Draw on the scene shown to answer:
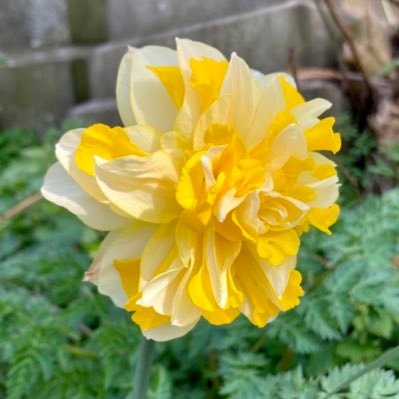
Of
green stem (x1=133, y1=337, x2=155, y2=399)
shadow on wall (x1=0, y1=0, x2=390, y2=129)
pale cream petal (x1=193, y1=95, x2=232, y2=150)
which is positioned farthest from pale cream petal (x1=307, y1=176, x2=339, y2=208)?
shadow on wall (x1=0, y1=0, x2=390, y2=129)

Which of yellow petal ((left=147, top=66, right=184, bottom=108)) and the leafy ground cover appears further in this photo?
the leafy ground cover

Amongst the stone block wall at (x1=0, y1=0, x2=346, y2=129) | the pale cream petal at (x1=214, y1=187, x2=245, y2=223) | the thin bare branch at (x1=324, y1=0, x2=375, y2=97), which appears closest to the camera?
the pale cream petal at (x1=214, y1=187, x2=245, y2=223)

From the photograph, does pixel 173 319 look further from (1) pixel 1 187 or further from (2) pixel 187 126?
(1) pixel 1 187

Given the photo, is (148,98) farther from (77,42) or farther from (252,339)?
(77,42)

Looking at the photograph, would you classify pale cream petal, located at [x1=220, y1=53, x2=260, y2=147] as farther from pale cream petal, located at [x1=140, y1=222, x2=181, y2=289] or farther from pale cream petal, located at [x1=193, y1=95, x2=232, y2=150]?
pale cream petal, located at [x1=140, y1=222, x2=181, y2=289]

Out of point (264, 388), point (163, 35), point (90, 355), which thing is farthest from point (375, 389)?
point (163, 35)

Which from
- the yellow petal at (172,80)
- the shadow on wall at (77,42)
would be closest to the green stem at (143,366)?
the yellow petal at (172,80)

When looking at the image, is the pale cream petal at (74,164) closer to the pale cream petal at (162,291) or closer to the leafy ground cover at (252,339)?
the pale cream petal at (162,291)
